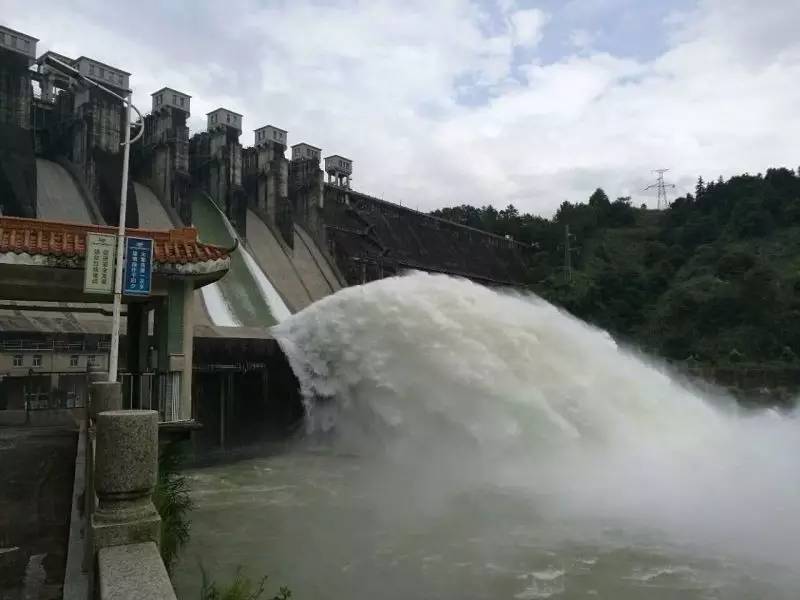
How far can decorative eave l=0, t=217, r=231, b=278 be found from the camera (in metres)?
8.40

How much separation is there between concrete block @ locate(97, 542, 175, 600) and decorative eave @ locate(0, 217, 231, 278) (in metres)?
6.24

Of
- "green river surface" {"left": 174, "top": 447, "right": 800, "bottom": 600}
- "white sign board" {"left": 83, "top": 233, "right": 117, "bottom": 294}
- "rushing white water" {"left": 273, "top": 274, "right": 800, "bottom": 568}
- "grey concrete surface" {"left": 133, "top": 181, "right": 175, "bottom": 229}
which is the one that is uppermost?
"grey concrete surface" {"left": 133, "top": 181, "right": 175, "bottom": 229}

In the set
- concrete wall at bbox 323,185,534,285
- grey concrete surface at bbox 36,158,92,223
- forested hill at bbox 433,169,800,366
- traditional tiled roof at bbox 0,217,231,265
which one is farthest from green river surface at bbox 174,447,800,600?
forested hill at bbox 433,169,800,366

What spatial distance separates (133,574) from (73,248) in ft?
22.1

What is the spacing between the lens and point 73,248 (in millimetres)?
8680

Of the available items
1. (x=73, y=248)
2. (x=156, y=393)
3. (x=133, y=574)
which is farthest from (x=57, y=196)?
(x=133, y=574)

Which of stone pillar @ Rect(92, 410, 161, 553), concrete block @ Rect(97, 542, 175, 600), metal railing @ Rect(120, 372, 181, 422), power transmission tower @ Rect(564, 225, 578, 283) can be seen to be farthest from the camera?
power transmission tower @ Rect(564, 225, 578, 283)

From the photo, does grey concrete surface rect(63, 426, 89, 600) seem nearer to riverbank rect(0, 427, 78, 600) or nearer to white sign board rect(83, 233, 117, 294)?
riverbank rect(0, 427, 78, 600)

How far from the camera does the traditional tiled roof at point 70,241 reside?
8461mm

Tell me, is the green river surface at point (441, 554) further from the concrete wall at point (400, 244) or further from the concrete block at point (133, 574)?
the concrete wall at point (400, 244)

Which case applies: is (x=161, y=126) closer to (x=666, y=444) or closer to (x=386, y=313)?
(x=386, y=313)

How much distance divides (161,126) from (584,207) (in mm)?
54809

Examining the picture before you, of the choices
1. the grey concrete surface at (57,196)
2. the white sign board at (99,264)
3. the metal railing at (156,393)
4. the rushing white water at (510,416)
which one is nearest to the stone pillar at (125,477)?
the white sign board at (99,264)

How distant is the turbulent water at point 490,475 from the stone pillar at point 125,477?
424cm
